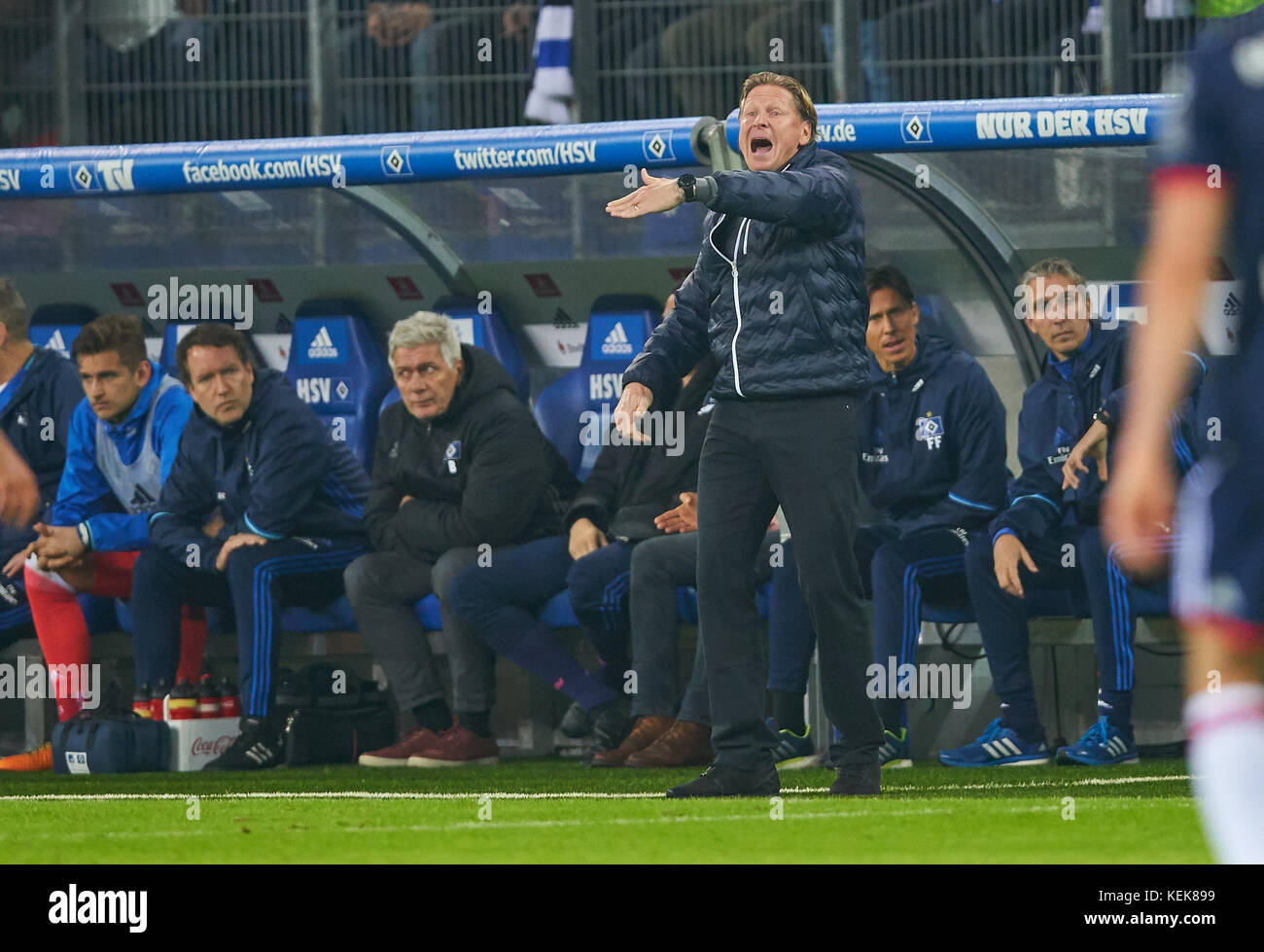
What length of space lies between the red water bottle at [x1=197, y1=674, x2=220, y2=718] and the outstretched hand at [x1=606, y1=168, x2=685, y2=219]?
3278mm

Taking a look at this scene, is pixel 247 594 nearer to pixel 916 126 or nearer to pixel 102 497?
pixel 102 497

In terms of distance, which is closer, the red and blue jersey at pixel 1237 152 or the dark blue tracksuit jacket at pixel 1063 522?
the red and blue jersey at pixel 1237 152

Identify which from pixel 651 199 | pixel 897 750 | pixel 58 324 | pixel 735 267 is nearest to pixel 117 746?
pixel 58 324

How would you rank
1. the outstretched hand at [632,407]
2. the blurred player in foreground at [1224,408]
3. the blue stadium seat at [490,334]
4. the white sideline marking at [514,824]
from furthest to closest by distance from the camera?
the blue stadium seat at [490,334] < the outstretched hand at [632,407] < the white sideline marking at [514,824] < the blurred player in foreground at [1224,408]

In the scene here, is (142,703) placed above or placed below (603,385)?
below

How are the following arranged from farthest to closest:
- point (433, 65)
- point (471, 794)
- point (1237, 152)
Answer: point (433, 65) → point (471, 794) → point (1237, 152)

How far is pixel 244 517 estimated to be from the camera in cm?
853

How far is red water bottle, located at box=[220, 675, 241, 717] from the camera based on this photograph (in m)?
8.35

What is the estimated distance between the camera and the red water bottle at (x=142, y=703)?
27.6 ft

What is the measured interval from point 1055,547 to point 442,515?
84.4 inches

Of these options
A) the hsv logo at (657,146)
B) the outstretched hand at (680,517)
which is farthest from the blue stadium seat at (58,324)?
the outstretched hand at (680,517)

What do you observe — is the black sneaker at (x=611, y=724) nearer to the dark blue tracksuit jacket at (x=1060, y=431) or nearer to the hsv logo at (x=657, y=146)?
the dark blue tracksuit jacket at (x=1060, y=431)

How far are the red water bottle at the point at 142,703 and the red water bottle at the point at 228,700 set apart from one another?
26cm
